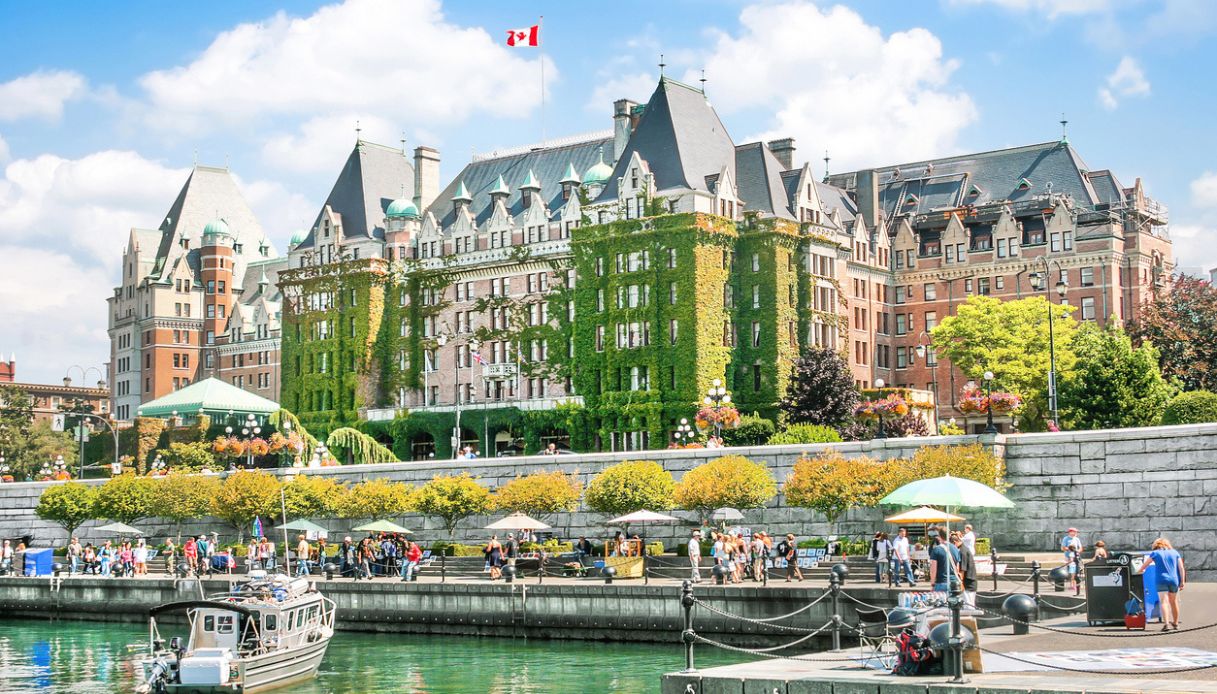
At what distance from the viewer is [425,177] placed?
386 feet

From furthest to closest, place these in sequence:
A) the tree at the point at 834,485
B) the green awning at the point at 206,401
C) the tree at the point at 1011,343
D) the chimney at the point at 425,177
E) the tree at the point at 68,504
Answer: the chimney at the point at 425,177
the green awning at the point at 206,401
the tree at the point at 1011,343
the tree at the point at 68,504
the tree at the point at 834,485

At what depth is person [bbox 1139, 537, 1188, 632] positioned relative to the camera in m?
28.2

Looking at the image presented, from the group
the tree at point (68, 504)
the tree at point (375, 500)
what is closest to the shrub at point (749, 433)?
the tree at point (375, 500)

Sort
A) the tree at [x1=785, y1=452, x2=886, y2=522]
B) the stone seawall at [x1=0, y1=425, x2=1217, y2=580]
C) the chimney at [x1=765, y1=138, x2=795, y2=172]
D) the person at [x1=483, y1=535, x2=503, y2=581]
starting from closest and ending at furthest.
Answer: the stone seawall at [x1=0, y1=425, x2=1217, y2=580] < the tree at [x1=785, y1=452, x2=886, y2=522] < the person at [x1=483, y1=535, x2=503, y2=581] < the chimney at [x1=765, y1=138, x2=795, y2=172]

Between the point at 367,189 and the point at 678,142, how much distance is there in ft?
95.4

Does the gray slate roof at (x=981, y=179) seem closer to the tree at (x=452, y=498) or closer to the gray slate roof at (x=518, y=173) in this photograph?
the gray slate roof at (x=518, y=173)

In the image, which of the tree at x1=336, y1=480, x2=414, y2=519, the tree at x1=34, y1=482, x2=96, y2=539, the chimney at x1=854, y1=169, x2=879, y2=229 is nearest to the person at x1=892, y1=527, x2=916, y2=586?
the tree at x1=336, y1=480, x2=414, y2=519

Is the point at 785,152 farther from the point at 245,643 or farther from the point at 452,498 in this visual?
the point at 245,643

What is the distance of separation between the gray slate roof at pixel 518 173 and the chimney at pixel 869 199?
18.7 metres

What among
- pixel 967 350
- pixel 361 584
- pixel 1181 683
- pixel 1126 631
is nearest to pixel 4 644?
pixel 361 584

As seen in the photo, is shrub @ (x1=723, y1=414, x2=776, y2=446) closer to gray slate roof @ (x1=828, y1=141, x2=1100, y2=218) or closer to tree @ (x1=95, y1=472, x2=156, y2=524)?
tree @ (x1=95, y1=472, x2=156, y2=524)

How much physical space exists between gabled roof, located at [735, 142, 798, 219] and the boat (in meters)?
57.7

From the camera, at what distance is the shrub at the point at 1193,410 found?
5659 cm

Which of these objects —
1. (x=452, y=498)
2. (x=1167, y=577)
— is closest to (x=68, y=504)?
(x=452, y=498)
